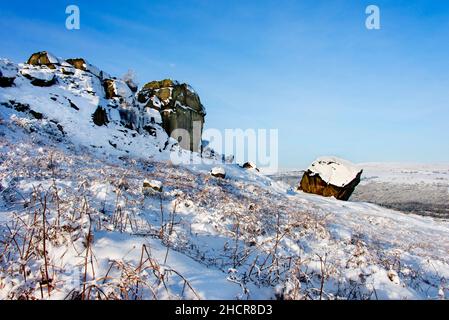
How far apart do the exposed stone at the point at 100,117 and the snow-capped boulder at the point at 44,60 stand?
733cm

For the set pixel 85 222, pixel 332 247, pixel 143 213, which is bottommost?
pixel 332 247

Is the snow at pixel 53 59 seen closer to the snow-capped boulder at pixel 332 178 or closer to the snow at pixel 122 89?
the snow at pixel 122 89

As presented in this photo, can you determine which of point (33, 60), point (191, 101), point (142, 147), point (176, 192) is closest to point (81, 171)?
point (176, 192)

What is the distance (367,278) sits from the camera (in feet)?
12.6

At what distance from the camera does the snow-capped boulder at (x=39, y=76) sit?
74.0ft

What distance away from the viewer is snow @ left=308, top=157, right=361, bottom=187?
77.8 feet

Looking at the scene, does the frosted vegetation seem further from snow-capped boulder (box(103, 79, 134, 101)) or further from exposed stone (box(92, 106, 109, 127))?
snow-capped boulder (box(103, 79, 134, 101))

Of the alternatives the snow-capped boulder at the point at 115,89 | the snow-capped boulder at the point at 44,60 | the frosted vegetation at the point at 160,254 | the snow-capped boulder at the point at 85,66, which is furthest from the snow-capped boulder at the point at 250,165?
the frosted vegetation at the point at 160,254

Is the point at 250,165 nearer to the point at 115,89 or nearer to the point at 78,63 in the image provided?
the point at 115,89

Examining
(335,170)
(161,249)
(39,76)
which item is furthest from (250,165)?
(161,249)

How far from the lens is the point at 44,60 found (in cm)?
2752

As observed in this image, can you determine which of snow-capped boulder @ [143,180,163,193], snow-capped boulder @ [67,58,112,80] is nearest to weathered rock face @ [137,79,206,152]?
snow-capped boulder @ [67,58,112,80]
